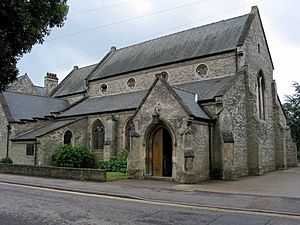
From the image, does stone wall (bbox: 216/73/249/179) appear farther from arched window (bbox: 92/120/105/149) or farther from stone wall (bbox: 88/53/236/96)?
arched window (bbox: 92/120/105/149)

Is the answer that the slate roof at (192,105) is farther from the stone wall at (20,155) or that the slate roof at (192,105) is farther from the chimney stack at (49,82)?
the chimney stack at (49,82)

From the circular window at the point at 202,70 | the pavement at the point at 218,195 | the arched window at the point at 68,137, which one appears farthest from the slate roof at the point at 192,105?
the arched window at the point at 68,137

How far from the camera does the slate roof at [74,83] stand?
3907 centimetres

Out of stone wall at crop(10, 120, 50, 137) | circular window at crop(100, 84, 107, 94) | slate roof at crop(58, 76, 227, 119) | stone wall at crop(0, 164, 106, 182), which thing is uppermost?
circular window at crop(100, 84, 107, 94)

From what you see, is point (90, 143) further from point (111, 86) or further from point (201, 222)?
point (201, 222)

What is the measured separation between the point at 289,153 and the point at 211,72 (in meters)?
13.2

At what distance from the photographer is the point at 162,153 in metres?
20.7

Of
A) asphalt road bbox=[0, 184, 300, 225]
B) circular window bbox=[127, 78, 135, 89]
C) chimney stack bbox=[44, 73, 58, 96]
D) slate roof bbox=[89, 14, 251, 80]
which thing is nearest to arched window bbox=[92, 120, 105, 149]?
circular window bbox=[127, 78, 135, 89]

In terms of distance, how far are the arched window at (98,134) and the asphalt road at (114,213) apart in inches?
670

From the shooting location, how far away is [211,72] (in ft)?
88.3

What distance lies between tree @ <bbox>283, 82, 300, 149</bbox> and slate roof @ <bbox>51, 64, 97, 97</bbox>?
29.8 m

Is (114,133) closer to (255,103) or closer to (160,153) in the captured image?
(160,153)

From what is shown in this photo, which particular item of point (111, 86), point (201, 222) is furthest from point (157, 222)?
point (111, 86)

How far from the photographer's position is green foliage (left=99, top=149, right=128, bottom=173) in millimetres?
24672
